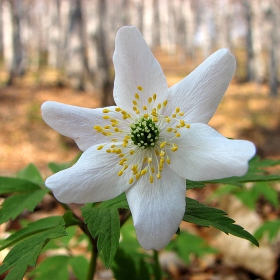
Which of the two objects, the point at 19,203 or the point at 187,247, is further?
the point at 187,247

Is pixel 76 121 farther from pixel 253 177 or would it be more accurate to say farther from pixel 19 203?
pixel 253 177

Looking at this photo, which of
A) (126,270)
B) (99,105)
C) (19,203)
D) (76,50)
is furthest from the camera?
(76,50)

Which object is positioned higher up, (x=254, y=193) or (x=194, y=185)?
(x=194, y=185)

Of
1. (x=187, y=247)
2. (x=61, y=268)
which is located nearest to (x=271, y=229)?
(x=187, y=247)

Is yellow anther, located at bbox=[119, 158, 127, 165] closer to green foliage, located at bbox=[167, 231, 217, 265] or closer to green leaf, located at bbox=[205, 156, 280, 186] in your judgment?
green leaf, located at bbox=[205, 156, 280, 186]

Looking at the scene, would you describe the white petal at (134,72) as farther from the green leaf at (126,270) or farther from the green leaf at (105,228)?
the green leaf at (126,270)

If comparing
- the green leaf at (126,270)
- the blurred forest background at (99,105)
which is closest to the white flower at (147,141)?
the green leaf at (126,270)

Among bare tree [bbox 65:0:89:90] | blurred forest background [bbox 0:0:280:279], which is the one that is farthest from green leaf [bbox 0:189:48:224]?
bare tree [bbox 65:0:89:90]
